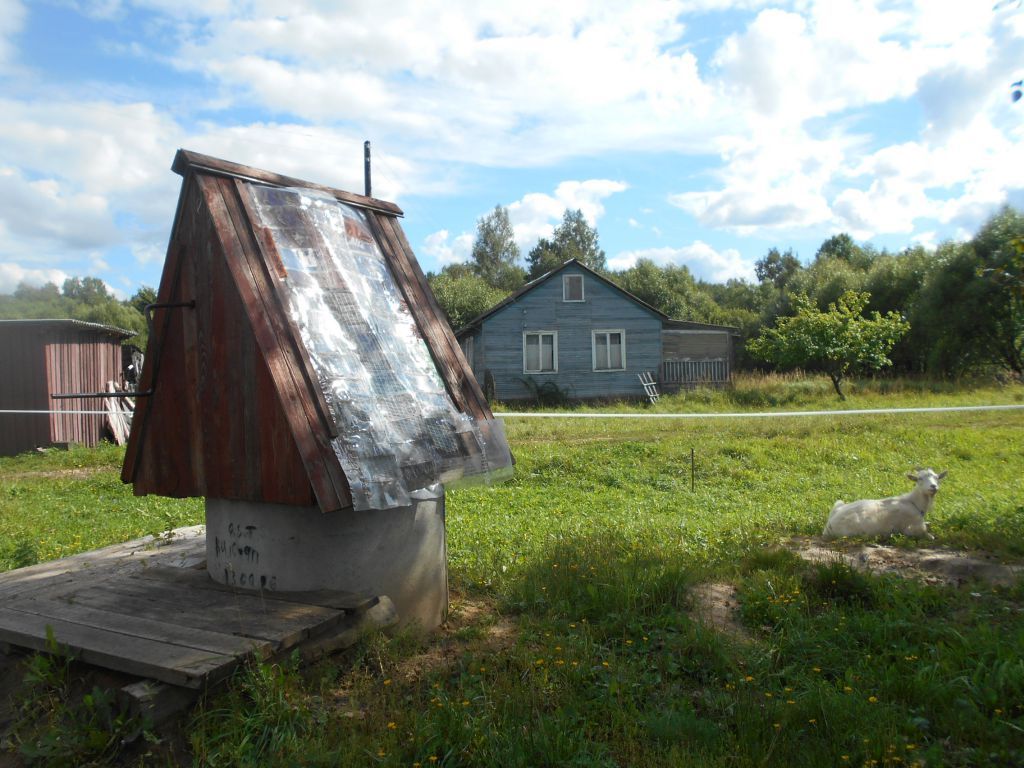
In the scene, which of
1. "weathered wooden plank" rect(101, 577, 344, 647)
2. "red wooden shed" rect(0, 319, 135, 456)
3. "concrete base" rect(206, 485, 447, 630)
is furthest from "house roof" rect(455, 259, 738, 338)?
"weathered wooden plank" rect(101, 577, 344, 647)

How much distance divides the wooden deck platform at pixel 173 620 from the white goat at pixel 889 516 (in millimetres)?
4863

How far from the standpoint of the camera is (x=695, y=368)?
31.5m

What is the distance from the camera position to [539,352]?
3097 centimetres

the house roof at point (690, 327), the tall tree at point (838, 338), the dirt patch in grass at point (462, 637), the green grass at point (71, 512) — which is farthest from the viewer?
the house roof at point (690, 327)

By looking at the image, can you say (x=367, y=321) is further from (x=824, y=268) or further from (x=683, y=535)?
(x=824, y=268)

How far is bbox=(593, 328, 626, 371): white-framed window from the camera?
102 feet

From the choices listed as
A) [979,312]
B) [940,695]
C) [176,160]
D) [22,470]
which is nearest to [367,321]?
[176,160]

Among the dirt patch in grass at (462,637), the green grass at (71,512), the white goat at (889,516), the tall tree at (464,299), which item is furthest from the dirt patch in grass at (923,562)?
the tall tree at (464,299)

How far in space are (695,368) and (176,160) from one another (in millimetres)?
28161

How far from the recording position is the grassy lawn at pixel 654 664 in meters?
3.66

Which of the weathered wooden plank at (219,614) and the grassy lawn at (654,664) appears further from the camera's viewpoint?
the weathered wooden plank at (219,614)

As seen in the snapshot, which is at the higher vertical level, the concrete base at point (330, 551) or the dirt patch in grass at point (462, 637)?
the concrete base at point (330, 551)

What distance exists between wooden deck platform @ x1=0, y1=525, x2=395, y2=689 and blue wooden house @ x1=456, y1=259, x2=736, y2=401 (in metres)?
25.1

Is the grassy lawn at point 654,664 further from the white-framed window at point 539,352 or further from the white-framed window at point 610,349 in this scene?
the white-framed window at point 610,349
